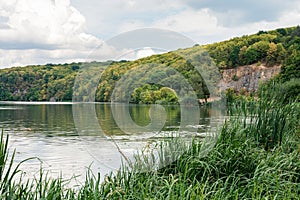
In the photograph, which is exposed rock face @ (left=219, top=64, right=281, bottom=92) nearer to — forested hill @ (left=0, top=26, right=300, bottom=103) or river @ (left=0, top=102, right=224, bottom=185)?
forested hill @ (left=0, top=26, right=300, bottom=103)

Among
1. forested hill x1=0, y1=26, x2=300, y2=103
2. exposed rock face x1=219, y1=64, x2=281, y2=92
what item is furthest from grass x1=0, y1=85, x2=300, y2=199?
exposed rock face x1=219, y1=64, x2=281, y2=92

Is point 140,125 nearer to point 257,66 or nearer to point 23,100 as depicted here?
point 257,66

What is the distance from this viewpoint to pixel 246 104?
6.85 m

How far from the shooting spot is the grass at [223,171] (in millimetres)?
3820

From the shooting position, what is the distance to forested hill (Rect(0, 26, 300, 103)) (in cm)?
788

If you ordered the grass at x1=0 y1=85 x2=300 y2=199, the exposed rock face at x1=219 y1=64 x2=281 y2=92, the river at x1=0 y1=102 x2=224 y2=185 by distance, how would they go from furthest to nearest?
the exposed rock face at x1=219 y1=64 x2=281 y2=92
the river at x1=0 y1=102 x2=224 y2=185
the grass at x1=0 y1=85 x2=300 y2=199

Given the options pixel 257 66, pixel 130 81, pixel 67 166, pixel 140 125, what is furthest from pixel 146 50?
pixel 257 66

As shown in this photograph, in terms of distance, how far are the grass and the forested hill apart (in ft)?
6.25

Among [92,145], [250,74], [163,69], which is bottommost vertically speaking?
[92,145]

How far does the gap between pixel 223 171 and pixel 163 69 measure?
3.10 meters

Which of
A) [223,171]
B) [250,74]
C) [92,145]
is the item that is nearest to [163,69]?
[223,171]

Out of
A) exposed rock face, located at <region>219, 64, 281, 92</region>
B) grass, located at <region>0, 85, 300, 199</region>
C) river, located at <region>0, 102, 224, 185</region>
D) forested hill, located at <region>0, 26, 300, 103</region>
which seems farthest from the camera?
exposed rock face, located at <region>219, 64, 281, 92</region>

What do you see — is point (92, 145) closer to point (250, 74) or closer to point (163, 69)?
point (163, 69)

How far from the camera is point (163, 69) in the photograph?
765 cm
